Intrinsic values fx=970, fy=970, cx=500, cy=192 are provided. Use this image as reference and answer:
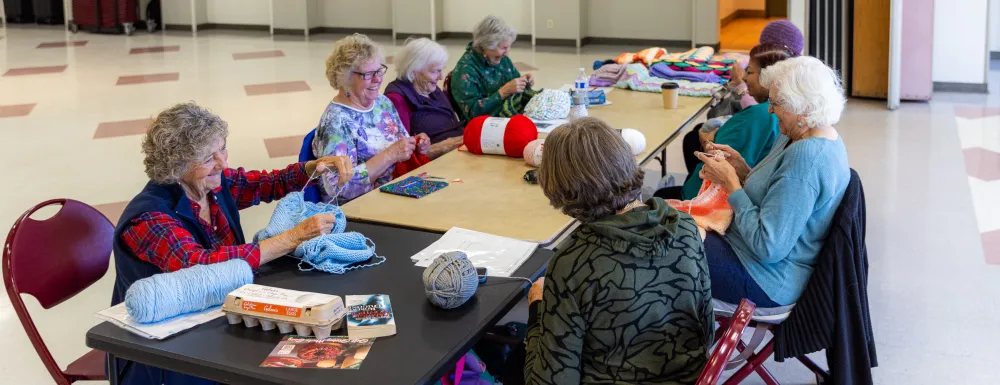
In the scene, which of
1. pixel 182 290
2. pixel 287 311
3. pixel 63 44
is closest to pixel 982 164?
pixel 287 311

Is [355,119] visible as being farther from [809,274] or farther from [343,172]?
[809,274]

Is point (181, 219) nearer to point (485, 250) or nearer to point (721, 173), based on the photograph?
point (485, 250)

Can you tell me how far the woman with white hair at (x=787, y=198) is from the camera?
2.57 m

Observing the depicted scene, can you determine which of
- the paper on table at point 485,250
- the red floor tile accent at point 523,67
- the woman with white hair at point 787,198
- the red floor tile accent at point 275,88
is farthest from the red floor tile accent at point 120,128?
the woman with white hair at point 787,198

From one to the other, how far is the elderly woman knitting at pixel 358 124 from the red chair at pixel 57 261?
39.8 inches

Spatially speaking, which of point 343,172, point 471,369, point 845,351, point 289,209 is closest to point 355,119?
point 343,172

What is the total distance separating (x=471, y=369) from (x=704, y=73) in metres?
2.85

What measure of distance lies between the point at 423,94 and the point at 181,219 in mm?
1972

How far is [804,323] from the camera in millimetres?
2619

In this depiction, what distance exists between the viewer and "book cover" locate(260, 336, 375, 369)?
195 cm

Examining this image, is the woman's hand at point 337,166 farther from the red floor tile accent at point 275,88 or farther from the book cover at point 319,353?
the red floor tile accent at point 275,88

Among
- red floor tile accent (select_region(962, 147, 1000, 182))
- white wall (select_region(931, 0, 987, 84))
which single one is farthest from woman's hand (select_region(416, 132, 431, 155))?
white wall (select_region(931, 0, 987, 84))

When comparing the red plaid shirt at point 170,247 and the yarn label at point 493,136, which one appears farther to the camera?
the yarn label at point 493,136

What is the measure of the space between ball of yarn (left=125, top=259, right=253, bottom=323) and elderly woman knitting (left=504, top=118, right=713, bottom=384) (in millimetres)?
725
